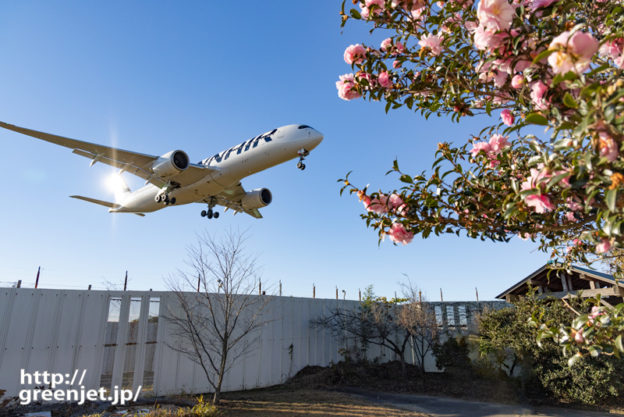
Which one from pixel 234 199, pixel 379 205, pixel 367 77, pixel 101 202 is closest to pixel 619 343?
pixel 379 205

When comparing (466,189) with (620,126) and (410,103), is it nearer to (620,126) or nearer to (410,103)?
(410,103)

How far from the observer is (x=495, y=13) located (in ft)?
5.98

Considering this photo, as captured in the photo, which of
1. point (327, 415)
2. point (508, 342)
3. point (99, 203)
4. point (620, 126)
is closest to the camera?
point (620, 126)

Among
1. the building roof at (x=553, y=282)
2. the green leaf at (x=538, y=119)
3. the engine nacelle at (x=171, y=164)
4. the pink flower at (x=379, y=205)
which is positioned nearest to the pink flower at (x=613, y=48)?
the green leaf at (x=538, y=119)

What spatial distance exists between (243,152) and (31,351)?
869 centimetres

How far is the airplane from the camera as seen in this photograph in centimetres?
1263

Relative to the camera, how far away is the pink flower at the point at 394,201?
287cm

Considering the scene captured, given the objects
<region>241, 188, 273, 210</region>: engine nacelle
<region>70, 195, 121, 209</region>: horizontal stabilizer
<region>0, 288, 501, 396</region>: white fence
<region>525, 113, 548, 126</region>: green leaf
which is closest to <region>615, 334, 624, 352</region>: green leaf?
<region>525, 113, 548, 126</region>: green leaf

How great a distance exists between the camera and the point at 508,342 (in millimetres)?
9922

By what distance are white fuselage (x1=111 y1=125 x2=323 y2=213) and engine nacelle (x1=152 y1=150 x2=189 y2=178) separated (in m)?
1.39

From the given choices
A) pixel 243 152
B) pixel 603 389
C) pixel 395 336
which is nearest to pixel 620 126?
pixel 603 389

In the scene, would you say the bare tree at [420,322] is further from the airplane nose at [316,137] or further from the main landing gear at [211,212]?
the main landing gear at [211,212]

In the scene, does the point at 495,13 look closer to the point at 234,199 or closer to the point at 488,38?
the point at 488,38

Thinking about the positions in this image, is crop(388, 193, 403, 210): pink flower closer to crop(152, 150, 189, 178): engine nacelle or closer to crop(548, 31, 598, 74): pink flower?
crop(548, 31, 598, 74): pink flower
